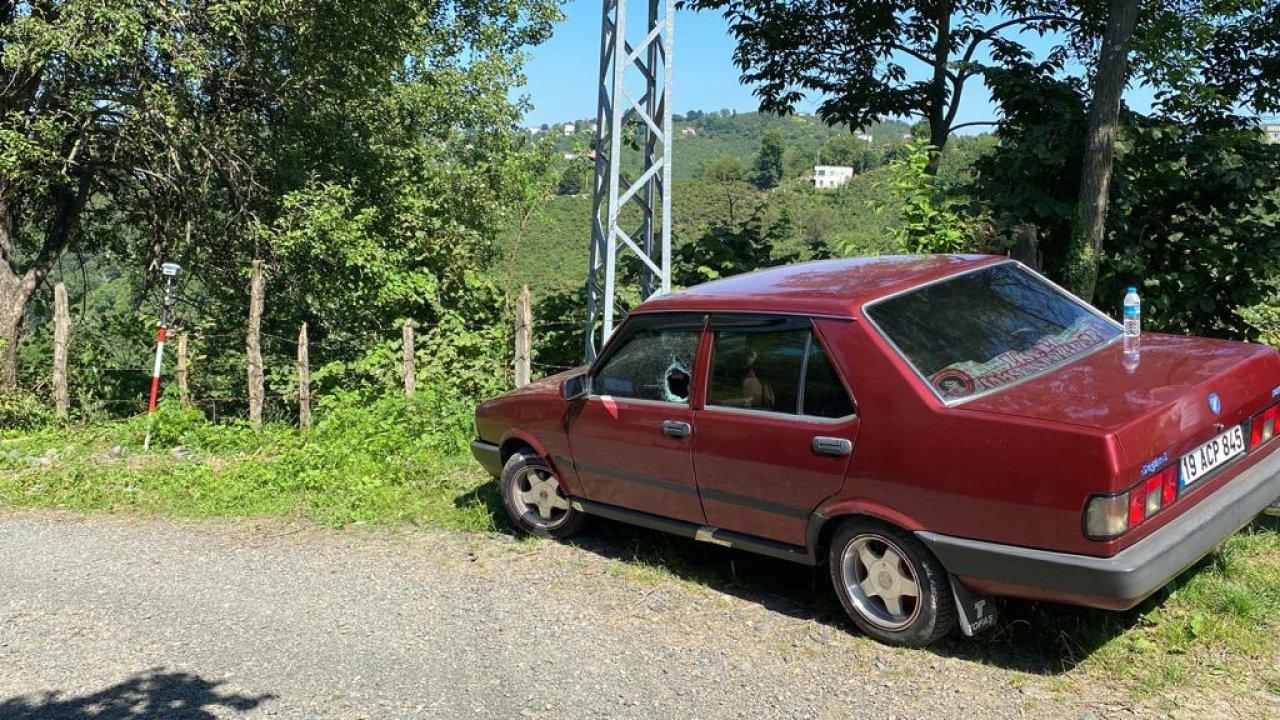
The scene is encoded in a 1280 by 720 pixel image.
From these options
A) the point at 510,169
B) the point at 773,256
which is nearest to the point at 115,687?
the point at 773,256

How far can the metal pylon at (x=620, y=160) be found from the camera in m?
9.05

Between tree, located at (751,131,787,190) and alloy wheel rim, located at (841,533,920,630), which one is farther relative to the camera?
tree, located at (751,131,787,190)

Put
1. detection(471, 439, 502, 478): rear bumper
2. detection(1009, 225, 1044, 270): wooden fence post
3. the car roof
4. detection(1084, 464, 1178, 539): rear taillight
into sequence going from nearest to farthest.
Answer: detection(1084, 464, 1178, 539): rear taillight < the car roof < detection(471, 439, 502, 478): rear bumper < detection(1009, 225, 1044, 270): wooden fence post

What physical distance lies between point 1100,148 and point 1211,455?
582cm

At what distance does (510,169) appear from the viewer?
60.9ft

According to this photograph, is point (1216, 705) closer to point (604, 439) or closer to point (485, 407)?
point (604, 439)

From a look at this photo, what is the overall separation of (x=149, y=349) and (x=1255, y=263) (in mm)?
13326

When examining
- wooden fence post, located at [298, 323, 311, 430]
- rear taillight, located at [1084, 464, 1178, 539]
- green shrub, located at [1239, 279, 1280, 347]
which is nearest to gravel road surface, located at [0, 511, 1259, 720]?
rear taillight, located at [1084, 464, 1178, 539]

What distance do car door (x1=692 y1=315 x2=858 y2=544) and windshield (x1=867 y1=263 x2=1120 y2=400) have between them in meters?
0.39

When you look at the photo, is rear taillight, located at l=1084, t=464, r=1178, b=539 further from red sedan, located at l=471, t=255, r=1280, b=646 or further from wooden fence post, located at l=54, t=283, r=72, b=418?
wooden fence post, located at l=54, t=283, r=72, b=418

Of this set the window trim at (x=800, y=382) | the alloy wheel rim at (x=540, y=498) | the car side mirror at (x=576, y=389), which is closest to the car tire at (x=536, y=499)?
the alloy wheel rim at (x=540, y=498)

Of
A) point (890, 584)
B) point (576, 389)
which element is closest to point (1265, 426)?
point (890, 584)

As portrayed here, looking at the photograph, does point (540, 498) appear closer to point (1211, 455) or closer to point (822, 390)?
point (822, 390)

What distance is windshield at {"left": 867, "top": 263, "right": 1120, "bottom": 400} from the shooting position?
4430 mm
